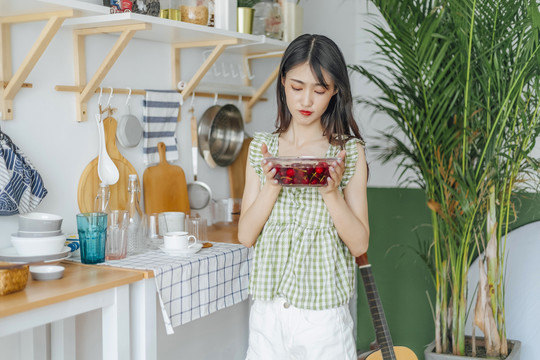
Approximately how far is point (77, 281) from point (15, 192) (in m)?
0.37

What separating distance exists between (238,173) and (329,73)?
1.46m

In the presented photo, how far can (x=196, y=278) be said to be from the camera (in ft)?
6.72

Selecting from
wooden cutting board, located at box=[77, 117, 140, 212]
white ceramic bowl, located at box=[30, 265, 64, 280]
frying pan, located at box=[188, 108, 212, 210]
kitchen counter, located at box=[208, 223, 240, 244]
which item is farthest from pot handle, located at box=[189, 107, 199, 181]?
white ceramic bowl, located at box=[30, 265, 64, 280]

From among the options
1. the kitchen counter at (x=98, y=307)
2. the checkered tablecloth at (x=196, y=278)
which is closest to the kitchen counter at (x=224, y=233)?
the kitchen counter at (x=98, y=307)

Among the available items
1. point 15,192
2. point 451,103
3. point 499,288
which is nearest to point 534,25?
point 451,103

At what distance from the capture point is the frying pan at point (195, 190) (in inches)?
105

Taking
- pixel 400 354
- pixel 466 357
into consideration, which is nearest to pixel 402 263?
pixel 400 354

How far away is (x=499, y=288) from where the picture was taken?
7.72ft

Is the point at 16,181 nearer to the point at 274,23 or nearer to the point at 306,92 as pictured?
the point at 306,92

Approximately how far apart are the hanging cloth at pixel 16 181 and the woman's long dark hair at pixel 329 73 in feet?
2.59

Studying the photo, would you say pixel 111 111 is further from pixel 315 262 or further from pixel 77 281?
pixel 315 262

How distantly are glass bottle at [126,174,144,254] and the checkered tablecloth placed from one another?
58 millimetres

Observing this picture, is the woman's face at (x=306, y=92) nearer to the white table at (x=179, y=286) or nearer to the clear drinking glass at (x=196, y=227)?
the white table at (x=179, y=286)

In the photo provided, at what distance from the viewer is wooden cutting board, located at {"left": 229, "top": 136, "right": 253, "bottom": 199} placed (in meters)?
2.89
